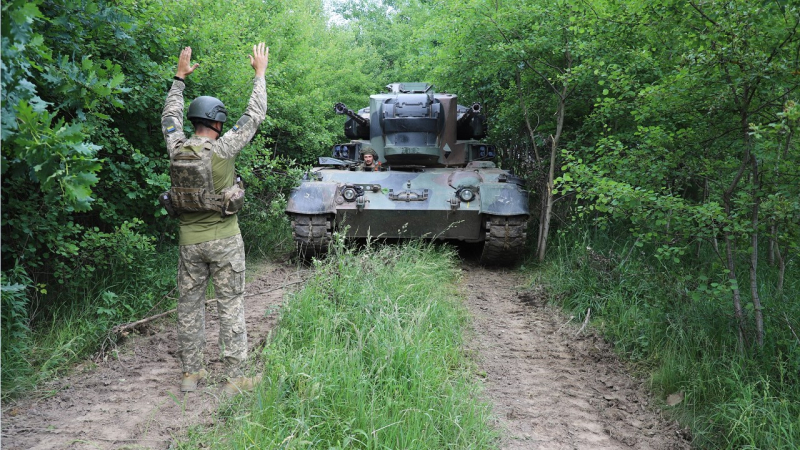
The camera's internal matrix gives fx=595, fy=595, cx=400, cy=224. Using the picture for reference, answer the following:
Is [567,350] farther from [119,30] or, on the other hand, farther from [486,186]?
[119,30]

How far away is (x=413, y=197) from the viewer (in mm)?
7625

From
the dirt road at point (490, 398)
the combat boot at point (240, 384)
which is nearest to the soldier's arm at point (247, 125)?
the combat boot at point (240, 384)

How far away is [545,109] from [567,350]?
15.8 ft

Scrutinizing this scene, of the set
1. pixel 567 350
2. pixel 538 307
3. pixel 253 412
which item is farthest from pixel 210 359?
pixel 538 307

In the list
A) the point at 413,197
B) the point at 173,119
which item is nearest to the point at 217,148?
the point at 173,119

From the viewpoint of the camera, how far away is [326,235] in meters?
7.50

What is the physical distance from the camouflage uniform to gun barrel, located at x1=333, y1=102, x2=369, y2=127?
4115 millimetres

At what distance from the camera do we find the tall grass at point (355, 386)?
2906mm

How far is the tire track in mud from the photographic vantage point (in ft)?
11.3

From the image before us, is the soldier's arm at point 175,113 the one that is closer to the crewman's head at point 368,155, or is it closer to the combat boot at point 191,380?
the combat boot at point 191,380

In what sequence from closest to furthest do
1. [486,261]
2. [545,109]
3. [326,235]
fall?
[326,235], [486,261], [545,109]

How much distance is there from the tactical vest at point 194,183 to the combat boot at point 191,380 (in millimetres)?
1094

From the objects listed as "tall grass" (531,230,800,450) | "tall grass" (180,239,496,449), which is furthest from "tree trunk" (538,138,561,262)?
"tall grass" (180,239,496,449)

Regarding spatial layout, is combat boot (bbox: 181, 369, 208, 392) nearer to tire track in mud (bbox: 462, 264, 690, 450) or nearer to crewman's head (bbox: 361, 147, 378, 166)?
tire track in mud (bbox: 462, 264, 690, 450)
